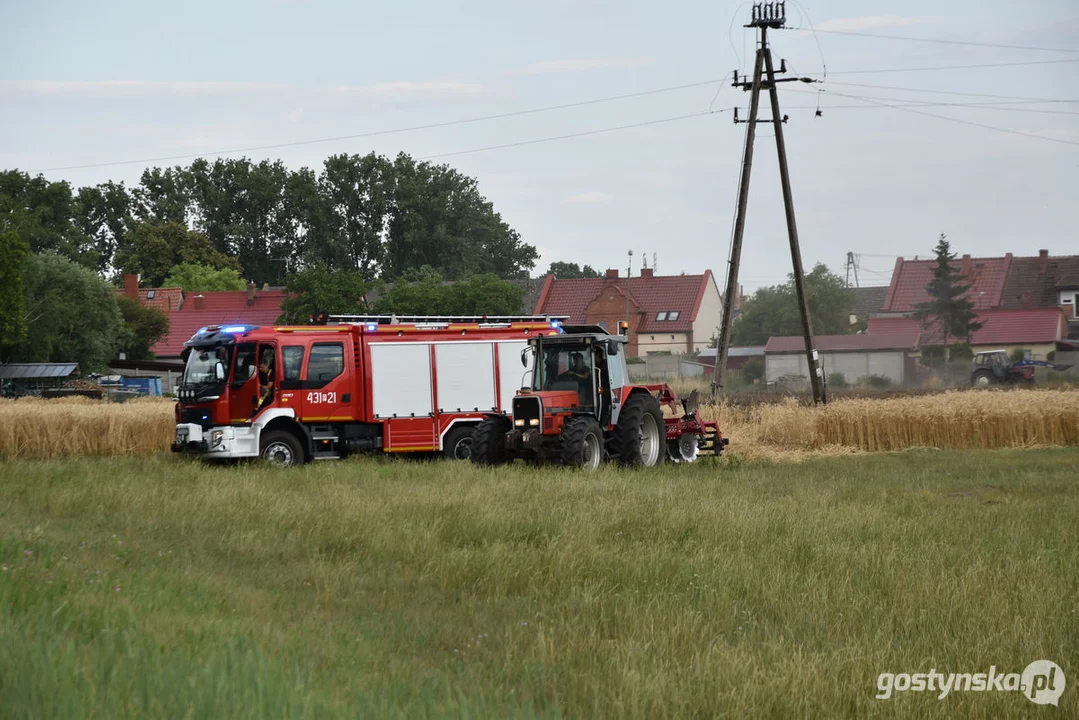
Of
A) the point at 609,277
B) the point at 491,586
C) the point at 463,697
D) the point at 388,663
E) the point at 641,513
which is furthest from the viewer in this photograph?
the point at 609,277

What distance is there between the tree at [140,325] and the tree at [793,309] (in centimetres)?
3998

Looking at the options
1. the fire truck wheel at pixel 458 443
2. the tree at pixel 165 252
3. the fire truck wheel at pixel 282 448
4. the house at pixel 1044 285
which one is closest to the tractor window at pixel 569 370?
the fire truck wheel at pixel 458 443

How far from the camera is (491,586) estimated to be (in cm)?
938

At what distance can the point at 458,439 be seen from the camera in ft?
77.4

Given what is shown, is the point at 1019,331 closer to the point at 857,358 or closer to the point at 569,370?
the point at 857,358

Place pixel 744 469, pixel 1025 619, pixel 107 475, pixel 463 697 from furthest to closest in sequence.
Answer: pixel 744 469 < pixel 107 475 < pixel 1025 619 < pixel 463 697

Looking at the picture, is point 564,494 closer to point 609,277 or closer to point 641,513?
point 641,513

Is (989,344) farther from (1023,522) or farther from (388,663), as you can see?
(388,663)

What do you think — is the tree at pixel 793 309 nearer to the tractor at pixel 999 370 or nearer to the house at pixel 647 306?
the house at pixel 647 306

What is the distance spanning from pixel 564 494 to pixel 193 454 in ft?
32.2

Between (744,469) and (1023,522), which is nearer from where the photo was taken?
(1023,522)

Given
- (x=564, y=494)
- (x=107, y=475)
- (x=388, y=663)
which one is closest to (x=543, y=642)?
(x=388, y=663)

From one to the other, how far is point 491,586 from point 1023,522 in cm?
666

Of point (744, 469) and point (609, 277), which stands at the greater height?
point (609, 277)
